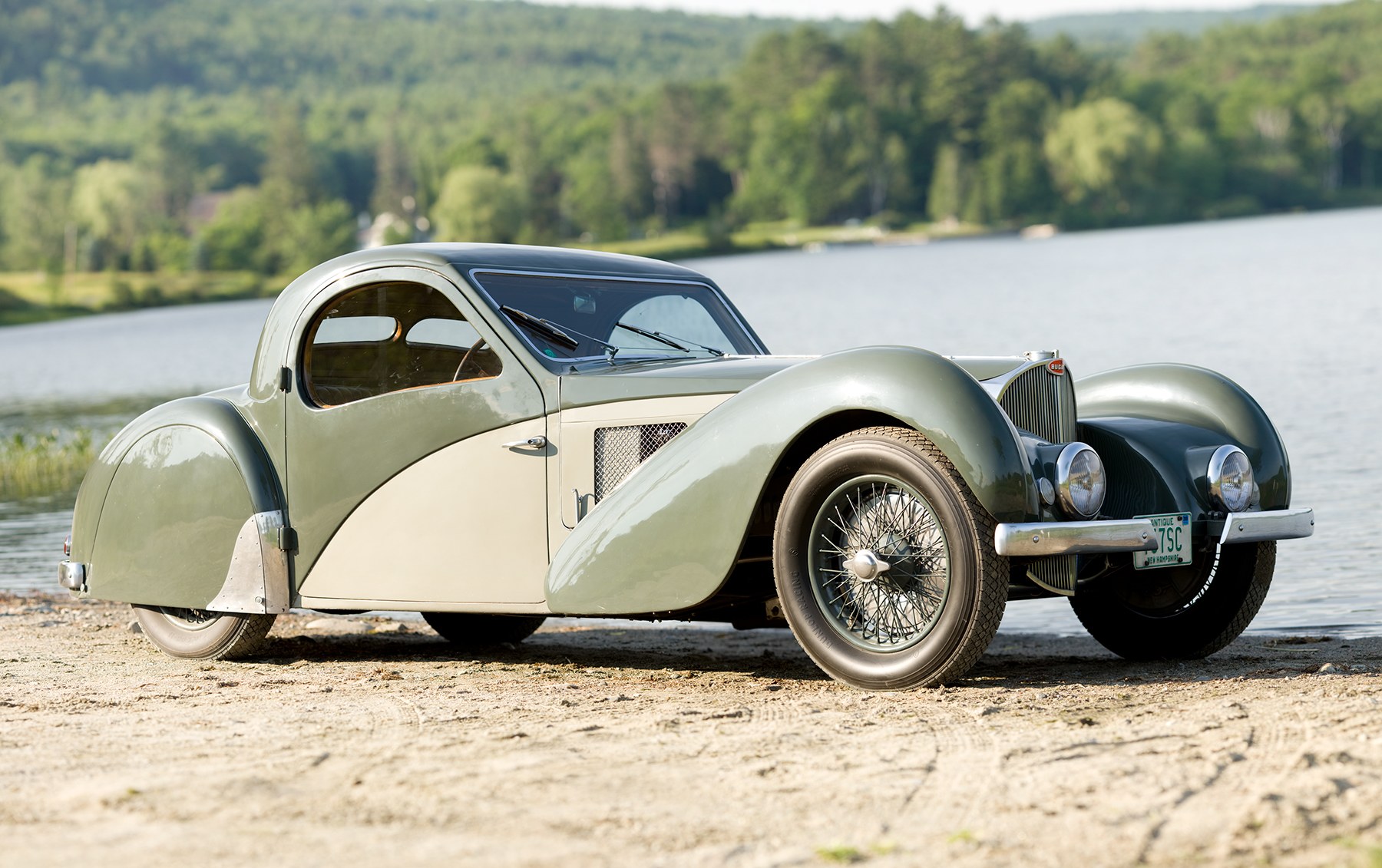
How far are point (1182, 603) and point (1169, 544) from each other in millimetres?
863

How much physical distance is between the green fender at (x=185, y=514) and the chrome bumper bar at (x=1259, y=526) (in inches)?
160

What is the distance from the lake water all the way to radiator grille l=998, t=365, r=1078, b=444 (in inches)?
113

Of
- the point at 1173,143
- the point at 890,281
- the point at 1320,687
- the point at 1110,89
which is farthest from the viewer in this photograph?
the point at 1110,89

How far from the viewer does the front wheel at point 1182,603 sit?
241 inches

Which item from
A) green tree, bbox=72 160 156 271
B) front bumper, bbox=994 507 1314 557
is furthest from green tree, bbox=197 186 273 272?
front bumper, bbox=994 507 1314 557

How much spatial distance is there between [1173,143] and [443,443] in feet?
468

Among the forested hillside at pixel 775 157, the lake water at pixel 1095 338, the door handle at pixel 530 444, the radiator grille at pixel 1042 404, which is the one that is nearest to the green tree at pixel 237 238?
the forested hillside at pixel 775 157

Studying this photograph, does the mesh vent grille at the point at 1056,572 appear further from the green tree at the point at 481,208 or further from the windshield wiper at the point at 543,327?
the green tree at the point at 481,208

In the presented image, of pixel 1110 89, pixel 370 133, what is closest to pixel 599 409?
pixel 1110 89

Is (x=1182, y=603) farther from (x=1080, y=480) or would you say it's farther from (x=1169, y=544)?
(x=1080, y=480)

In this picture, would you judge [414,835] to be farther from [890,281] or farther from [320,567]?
[890,281]

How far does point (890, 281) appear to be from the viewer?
219 feet

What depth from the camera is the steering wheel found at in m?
6.42

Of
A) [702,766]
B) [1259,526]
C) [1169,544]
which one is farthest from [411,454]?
[1259,526]
